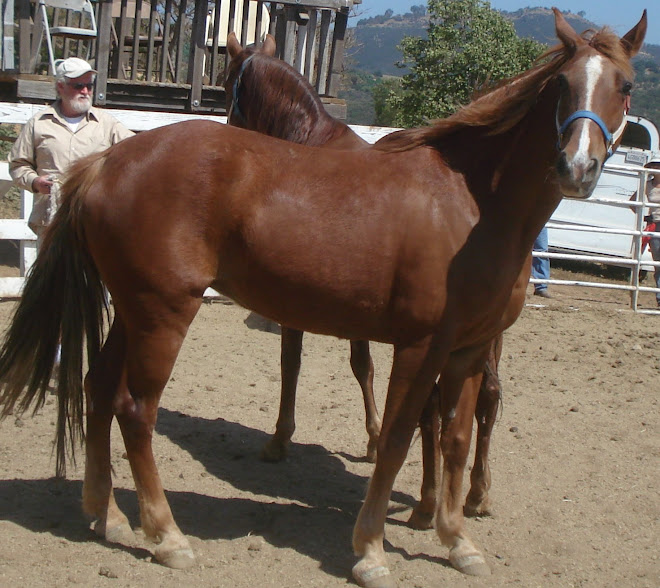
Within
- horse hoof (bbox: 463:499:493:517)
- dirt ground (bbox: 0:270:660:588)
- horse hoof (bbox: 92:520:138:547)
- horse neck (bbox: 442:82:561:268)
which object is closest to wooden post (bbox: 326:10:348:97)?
dirt ground (bbox: 0:270:660:588)

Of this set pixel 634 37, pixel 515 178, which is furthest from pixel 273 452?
pixel 634 37

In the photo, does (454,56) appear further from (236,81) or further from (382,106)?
(236,81)

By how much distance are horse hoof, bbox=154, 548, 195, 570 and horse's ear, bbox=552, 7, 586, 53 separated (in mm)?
2453

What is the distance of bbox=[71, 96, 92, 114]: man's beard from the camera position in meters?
4.67

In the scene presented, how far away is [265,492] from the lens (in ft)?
13.5

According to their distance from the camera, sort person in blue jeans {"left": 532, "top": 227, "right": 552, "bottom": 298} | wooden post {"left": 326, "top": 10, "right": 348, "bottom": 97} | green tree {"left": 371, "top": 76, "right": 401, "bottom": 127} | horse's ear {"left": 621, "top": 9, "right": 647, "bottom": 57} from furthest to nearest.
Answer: green tree {"left": 371, "top": 76, "right": 401, "bottom": 127} < person in blue jeans {"left": 532, "top": 227, "right": 552, "bottom": 298} < wooden post {"left": 326, "top": 10, "right": 348, "bottom": 97} < horse's ear {"left": 621, "top": 9, "right": 647, "bottom": 57}

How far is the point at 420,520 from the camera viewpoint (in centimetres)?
384

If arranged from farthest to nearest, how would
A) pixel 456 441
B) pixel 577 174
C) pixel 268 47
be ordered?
pixel 268 47
pixel 456 441
pixel 577 174

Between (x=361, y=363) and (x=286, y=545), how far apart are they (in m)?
1.43

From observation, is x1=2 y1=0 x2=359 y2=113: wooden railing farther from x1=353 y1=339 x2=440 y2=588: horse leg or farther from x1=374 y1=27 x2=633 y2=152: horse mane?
x1=353 y1=339 x2=440 y2=588: horse leg

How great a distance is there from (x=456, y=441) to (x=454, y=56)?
17103 mm

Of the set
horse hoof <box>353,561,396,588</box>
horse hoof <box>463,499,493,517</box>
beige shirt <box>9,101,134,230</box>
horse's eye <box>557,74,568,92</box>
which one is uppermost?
horse's eye <box>557,74,568,92</box>

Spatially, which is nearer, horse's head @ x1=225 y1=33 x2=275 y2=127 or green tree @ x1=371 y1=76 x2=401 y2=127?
horse's head @ x1=225 y1=33 x2=275 y2=127

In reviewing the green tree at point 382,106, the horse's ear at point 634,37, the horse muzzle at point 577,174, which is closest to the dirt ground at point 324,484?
the horse muzzle at point 577,174
